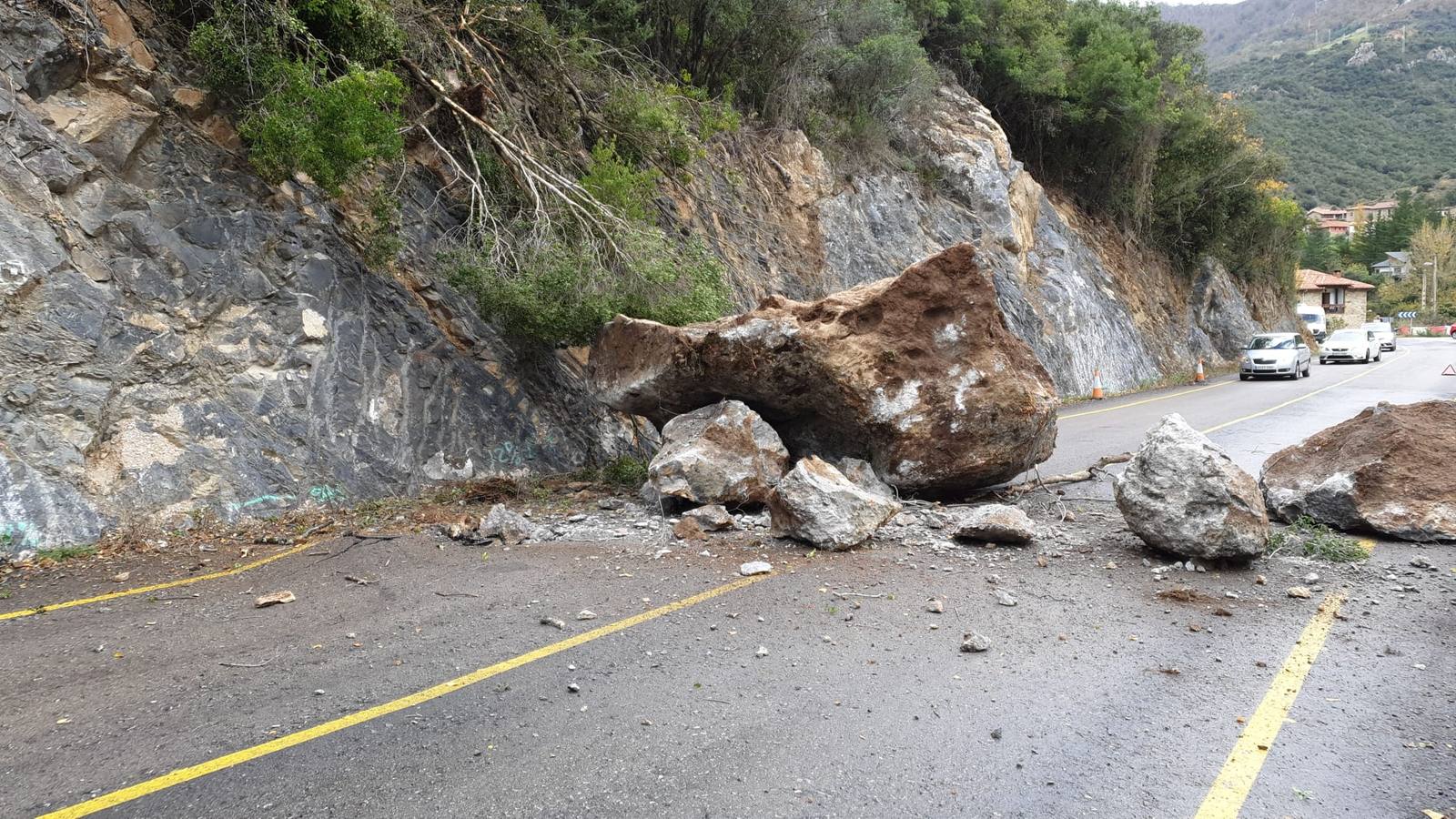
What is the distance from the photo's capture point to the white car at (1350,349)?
32.6 m

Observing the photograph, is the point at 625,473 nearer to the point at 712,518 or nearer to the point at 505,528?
the point at 712,518

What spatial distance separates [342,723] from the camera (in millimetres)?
3869

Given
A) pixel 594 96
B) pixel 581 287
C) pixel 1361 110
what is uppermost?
pixel 1361 110

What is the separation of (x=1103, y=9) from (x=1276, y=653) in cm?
3050

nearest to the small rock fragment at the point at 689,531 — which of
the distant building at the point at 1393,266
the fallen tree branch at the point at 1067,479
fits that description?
the fallen tree branch at the point at 1067,479

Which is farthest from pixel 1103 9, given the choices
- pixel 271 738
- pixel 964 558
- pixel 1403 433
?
pixel 271 738

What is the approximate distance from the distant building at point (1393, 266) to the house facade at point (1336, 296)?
2285cm

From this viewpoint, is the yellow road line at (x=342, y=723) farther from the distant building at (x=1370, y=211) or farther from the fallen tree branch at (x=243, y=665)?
the distant building at (x=1370, y=211)

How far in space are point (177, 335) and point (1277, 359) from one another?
27756 mm

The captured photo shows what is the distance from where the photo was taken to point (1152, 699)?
13.4ft

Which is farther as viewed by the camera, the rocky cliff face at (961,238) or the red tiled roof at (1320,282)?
the red tiled roof at (1320,282)

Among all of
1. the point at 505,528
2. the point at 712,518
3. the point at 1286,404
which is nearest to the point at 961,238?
the point at 1286,404

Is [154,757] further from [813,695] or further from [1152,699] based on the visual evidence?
[1152,699]

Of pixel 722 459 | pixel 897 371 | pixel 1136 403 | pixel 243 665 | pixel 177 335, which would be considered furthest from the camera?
pixel 1136 403
